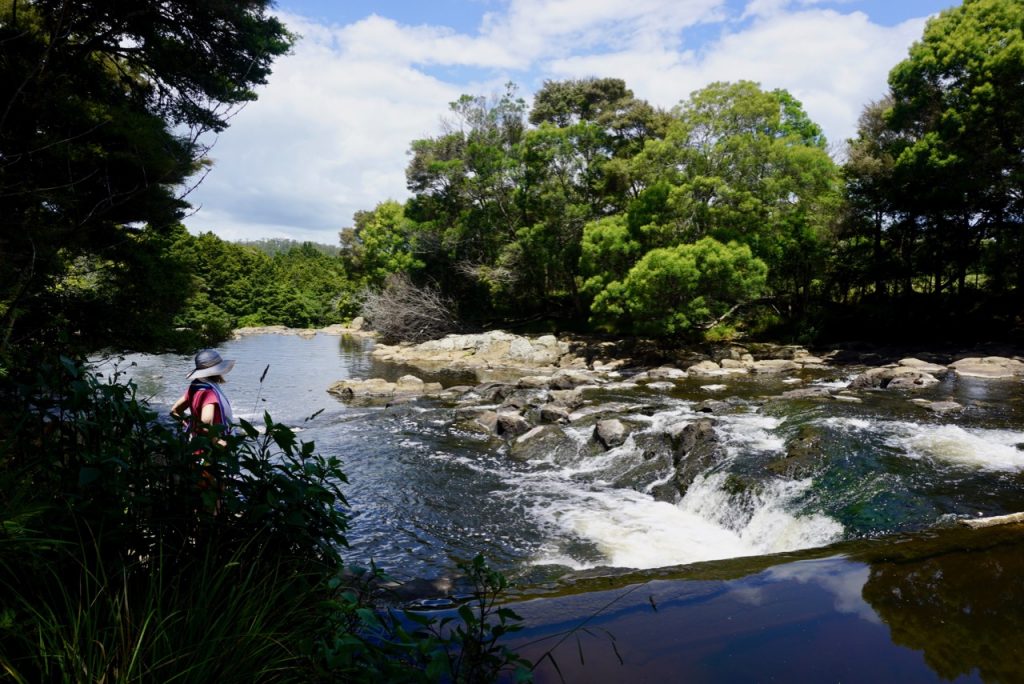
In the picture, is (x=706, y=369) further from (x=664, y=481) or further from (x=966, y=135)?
(x=966, y=135)

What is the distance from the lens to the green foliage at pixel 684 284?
768 inches

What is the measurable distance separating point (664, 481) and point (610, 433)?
5.95 ft

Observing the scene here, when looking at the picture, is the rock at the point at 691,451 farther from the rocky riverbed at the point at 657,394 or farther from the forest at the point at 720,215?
the forest at the point at 720,215

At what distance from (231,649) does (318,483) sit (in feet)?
2.25

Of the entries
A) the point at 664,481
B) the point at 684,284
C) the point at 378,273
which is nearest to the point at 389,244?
the point at 378,273

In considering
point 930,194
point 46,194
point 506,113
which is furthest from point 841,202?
point 46,194

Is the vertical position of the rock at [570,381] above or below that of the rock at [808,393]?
above

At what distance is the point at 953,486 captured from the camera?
6984mm

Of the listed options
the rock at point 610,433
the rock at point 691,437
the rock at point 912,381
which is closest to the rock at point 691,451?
the rock at point 691,437

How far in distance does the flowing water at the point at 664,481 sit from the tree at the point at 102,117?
1833 millimetres

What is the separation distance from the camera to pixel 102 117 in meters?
6.71

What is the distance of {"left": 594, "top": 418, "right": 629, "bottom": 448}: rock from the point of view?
9984mm

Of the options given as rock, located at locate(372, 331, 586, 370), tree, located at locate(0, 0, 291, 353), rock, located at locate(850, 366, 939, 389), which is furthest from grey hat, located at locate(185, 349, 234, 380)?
rock, located at locate(372, 331, 586, 370)

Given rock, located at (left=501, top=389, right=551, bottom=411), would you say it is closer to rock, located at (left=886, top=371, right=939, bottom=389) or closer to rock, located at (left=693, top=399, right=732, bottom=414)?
rock, located at (left=693, top=399, right=732, bottom=414)
